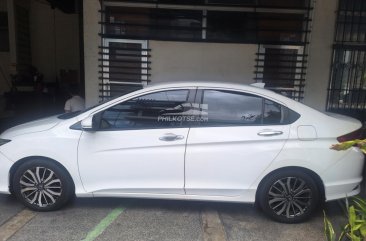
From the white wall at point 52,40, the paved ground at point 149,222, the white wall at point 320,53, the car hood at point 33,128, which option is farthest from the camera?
the white wall at point 52,40

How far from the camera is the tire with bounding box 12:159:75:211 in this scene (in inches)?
167

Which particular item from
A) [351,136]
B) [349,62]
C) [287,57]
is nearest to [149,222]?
[351,136]

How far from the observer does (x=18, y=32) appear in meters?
12.6

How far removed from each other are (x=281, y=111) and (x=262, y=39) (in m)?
3.06

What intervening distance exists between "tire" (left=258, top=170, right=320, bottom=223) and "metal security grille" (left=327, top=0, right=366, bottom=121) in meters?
3.28

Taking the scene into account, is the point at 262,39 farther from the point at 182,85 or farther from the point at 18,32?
the point at 18,32

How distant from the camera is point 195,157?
13.5 feet

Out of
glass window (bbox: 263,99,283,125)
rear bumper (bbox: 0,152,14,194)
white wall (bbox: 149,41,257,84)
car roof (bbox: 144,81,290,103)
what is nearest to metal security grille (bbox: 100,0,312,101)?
white wall (bbox: 149,41,257,84)

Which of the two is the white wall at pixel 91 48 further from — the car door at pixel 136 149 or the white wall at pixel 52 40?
the white wall at pixel 52 40

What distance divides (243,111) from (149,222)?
1670mm

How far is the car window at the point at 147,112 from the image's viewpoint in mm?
Result: 4227

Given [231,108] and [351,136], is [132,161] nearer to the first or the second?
[231,108]

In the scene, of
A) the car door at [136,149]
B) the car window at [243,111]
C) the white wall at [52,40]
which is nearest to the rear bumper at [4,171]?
the car door at [136,149]

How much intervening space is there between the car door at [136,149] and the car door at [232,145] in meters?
0.17
